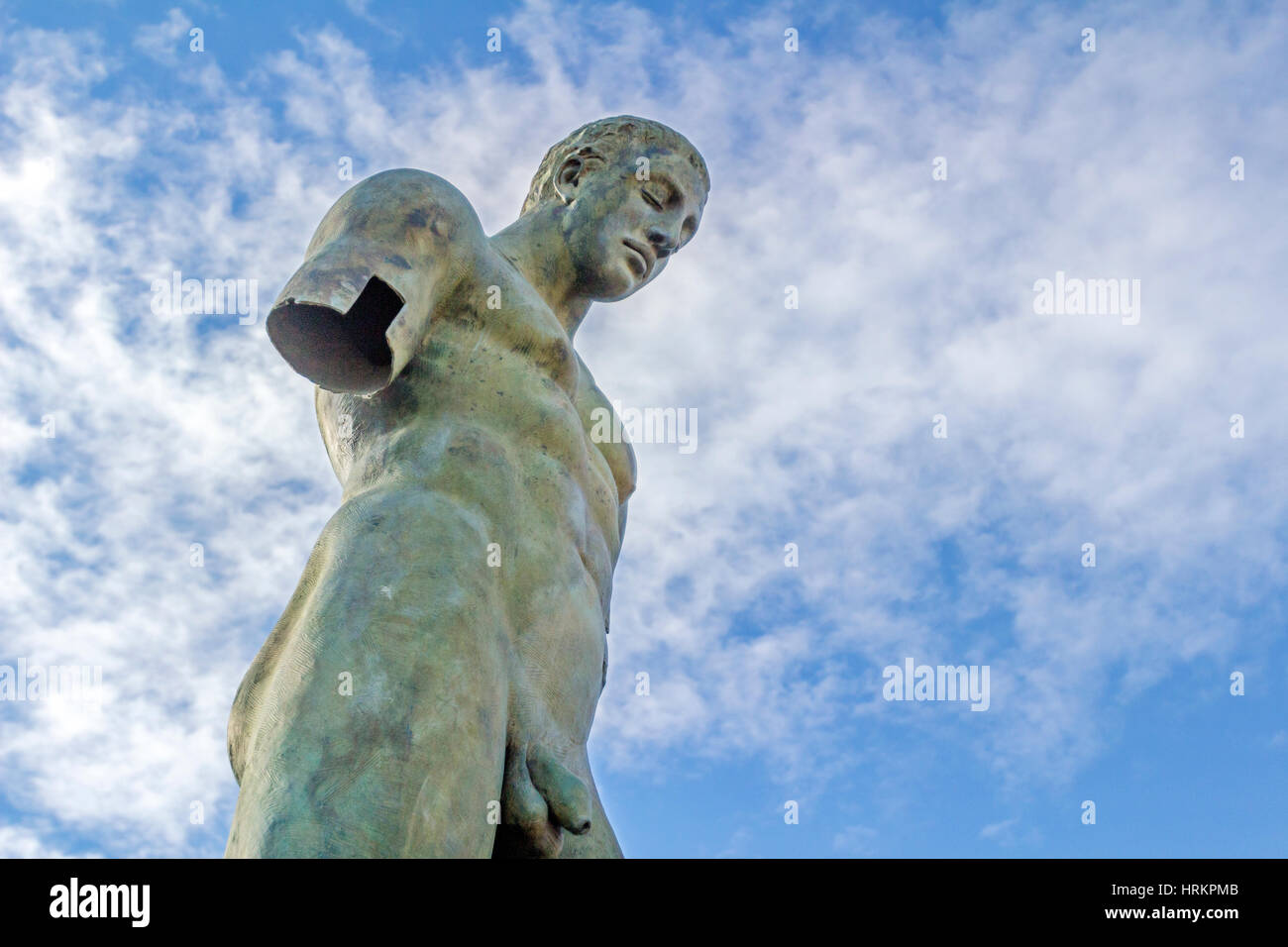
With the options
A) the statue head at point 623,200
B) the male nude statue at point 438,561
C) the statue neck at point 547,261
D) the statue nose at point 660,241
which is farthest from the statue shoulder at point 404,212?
the statue nose at point 660,241

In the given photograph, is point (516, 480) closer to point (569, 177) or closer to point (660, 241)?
point (660, 241)

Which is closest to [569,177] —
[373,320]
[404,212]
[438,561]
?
[404,212]

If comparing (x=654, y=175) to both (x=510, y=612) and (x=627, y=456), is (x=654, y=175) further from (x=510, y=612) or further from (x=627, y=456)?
(x=510, y=612)

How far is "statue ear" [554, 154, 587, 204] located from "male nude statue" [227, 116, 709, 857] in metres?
0.37

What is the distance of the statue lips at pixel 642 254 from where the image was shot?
8.42m

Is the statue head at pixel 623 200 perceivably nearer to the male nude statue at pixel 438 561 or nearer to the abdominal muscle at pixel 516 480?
the male nude statue at pixel 438 561

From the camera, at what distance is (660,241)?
8.49 metres

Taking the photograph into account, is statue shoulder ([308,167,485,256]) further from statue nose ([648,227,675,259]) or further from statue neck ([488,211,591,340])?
statue nose ([648,227,675,259])

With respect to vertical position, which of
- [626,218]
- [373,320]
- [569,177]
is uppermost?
[569,177]

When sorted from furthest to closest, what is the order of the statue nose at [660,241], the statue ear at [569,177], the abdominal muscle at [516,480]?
the statue ear at [569,177] < the statue nose at [660,241] < the abdominal muscle at [516,480]

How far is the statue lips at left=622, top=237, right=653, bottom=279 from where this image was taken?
27.6 feet

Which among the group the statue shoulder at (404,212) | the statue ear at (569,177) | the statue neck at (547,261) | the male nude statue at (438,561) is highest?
the statue ear at (569,177)

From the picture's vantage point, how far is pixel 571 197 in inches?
341

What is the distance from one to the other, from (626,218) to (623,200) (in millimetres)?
116
